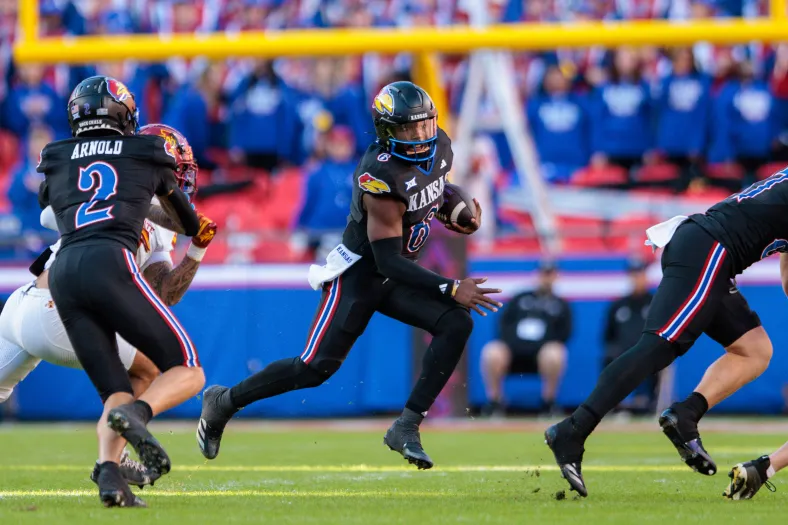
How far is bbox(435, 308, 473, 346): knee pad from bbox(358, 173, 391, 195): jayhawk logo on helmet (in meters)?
0.65

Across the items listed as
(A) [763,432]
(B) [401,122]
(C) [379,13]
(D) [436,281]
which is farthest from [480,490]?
(C) [379,13]

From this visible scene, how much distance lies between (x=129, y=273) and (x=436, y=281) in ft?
4.88

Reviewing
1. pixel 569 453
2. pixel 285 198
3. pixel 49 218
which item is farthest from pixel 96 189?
pixel 285 198

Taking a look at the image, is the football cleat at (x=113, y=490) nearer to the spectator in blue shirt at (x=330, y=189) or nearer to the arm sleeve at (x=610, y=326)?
the arm sleeve at (x=610, y=326)

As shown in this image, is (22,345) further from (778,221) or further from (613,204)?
(613,204)

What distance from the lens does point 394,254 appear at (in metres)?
5.91

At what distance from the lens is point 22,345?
18.5 feet

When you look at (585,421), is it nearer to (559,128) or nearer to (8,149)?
(559,128)

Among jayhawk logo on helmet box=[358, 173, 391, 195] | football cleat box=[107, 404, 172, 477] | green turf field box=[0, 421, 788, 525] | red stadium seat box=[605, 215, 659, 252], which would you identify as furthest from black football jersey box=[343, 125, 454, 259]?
red stadium seat box=[605, 215, 659, 252]

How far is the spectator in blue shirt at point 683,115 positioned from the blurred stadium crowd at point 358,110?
14 millimetres

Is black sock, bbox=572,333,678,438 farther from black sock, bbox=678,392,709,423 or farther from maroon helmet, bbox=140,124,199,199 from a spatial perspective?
maroon helmet, bbox=140,124,199,199

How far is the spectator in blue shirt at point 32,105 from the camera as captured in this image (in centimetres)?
1356

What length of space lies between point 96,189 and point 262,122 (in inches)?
315

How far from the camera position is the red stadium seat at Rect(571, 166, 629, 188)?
1250 cm
